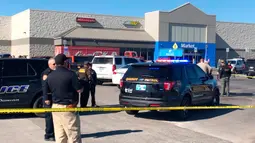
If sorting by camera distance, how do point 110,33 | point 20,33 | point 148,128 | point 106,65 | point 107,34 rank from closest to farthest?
point 148,128
point 106,65
point 107,34
point 110,33
point 20,33

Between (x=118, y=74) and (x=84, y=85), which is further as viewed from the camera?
(x=118, y=74)

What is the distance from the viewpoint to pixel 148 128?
31.2 feet

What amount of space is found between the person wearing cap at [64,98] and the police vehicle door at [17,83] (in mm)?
4447

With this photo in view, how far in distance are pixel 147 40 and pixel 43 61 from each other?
4067cm

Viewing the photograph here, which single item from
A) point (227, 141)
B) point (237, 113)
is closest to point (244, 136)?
point (227, 141)

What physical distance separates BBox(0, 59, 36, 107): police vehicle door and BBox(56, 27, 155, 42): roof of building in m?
35.5

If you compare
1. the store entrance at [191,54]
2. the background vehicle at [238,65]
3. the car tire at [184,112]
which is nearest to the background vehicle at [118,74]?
the car tire at [184,112]

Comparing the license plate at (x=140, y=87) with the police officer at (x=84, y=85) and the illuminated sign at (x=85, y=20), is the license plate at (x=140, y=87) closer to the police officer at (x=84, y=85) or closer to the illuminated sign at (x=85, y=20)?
the police officer at (x=84, y=85)

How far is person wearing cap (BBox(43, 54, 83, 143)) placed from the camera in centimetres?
609

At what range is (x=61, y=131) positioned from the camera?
20.3 feet

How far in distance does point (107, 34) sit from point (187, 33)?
1158cm

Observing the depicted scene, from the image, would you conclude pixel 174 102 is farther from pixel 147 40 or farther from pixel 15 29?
pixel 15 29

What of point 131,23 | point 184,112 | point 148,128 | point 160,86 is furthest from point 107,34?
point 148,128

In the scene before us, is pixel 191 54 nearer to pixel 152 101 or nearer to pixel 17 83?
pixel 152 101
